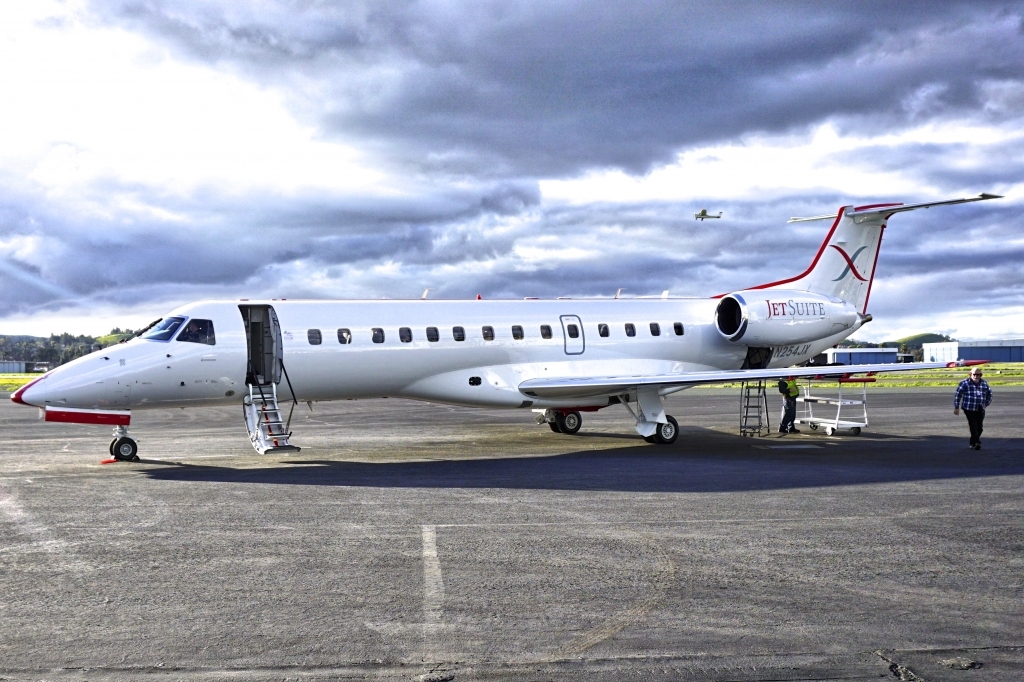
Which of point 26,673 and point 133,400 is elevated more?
point 133,400

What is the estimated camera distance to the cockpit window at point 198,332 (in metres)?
17.1

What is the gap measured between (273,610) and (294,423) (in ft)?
70.4

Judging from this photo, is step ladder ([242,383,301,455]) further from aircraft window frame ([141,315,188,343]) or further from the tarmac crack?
the tarmac crack

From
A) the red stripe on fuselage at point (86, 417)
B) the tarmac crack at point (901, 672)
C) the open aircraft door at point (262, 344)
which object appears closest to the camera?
the tarmac crack at point (901, 672)

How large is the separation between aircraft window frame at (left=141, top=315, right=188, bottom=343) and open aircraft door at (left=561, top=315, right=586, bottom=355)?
27.4ft

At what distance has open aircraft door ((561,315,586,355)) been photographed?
20906mm

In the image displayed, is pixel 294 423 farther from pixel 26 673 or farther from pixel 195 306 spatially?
pixel 26 673

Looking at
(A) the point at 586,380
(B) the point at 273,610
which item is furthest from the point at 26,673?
(A) the point at 586,380

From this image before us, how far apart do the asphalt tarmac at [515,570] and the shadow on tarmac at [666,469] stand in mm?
117

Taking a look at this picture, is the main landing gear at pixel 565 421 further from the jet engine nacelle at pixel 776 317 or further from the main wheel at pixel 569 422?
the jet engine nacelle at pixel 776 317

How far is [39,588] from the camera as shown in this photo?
7496 millimetres

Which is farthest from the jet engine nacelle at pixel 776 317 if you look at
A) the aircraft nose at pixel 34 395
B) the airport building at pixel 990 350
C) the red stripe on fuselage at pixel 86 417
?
the airport building at pixel 990 350

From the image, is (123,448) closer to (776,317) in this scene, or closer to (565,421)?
(565,421)

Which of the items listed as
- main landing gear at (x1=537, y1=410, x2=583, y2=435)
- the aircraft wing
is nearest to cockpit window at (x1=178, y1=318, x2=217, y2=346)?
the aircraft wing
